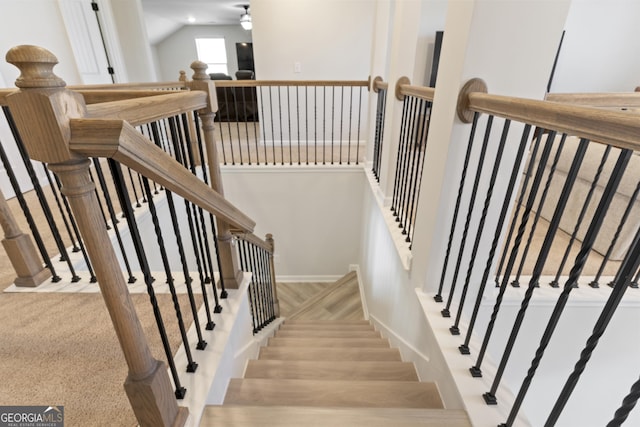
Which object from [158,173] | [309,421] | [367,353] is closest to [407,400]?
[309,421]

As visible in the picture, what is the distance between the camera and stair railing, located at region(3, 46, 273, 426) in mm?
529

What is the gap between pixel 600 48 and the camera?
498cm

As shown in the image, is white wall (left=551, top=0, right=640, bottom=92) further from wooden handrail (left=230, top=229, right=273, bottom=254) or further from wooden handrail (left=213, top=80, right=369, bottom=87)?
wooden handrail (left=230, top=229, right=273, bottom=254)

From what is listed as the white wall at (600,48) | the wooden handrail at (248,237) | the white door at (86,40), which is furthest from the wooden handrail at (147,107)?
the white wall at (600,48)

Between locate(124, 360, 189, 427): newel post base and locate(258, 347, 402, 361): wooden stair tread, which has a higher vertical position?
locate(124, 360, 189, 427): newel post base

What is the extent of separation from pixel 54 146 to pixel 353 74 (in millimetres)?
4563

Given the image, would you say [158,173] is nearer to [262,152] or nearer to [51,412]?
[51,412]

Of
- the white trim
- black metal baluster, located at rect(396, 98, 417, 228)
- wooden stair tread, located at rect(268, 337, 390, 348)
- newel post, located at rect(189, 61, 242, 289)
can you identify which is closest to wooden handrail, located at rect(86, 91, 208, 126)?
newel post, located at rect(189, 61, 242, 289)

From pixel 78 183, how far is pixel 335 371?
1.50m

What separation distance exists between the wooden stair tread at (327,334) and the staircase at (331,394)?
341mm

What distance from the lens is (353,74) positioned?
459 centimetres

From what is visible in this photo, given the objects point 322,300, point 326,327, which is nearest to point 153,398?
point 326,327

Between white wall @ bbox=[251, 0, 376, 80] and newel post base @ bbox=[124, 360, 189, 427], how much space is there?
4466 mm

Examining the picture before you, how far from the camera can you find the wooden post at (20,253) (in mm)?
1523
